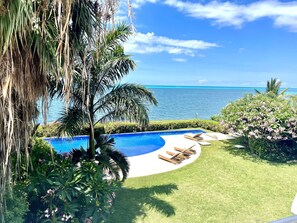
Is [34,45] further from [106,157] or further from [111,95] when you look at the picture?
[106,157]

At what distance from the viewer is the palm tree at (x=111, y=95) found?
6.19 m

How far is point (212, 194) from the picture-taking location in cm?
827

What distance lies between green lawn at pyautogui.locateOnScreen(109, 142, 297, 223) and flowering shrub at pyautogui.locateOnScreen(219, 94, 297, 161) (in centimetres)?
115

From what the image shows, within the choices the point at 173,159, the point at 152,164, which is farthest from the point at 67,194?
the point at 173,159

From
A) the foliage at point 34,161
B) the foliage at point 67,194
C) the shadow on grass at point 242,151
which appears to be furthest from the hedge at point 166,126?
the foliage at point 67,194

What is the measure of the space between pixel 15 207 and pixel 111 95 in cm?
362

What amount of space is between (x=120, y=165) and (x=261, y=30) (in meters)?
29.7

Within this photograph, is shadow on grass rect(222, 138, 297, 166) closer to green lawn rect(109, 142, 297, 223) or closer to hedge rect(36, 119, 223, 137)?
green lawn rect(109, 142, 297, 223)

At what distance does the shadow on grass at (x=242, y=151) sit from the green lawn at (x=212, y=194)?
1.02ft

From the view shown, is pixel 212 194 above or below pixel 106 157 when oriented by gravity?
below

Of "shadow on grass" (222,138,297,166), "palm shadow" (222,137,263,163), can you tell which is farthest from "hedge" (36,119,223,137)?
"shadow on grass" (222,138,297,166)

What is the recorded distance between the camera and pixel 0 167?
134 inches

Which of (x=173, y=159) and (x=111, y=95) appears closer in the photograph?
(x=111, y=95)

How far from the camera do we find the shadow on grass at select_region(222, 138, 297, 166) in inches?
475
